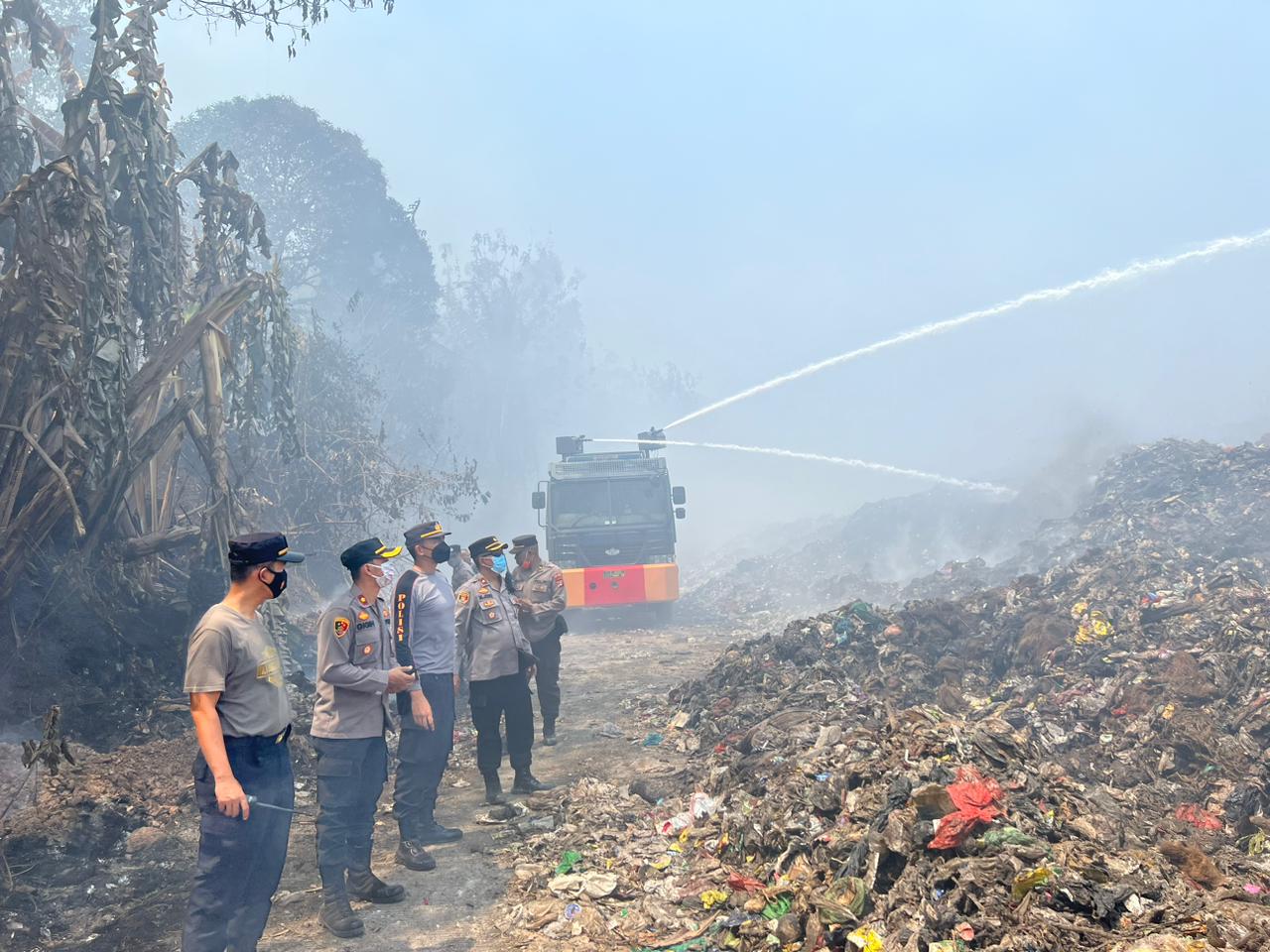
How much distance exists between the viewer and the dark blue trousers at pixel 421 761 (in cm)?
560

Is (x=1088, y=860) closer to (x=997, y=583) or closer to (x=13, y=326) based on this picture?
(x=13, y=326)

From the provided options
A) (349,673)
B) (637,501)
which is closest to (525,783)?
(349,673)

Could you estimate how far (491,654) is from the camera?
20.8 feet

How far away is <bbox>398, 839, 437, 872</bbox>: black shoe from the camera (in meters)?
5.36

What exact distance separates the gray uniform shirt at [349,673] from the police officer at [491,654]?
1542 mm

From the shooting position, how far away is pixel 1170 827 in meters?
5.02

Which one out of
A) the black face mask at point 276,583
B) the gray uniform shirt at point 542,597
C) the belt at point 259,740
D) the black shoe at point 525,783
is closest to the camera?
the belt at point 259,740

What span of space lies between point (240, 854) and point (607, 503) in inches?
532

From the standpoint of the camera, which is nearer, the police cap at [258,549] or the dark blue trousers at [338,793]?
the police cap at [258,549]

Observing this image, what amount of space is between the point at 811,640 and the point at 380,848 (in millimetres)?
6379

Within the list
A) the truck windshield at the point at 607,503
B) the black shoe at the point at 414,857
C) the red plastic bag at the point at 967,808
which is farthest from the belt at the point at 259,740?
the truck windshield at the point at 607,503

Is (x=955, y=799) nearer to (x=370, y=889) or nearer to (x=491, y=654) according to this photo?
(x=370, y=889)

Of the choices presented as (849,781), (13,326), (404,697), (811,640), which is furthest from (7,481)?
(811,640)

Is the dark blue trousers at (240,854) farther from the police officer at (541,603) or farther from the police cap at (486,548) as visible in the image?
the police officer at (541,603)
